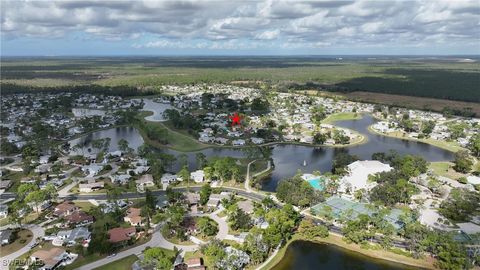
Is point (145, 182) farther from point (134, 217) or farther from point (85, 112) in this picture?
point (85, 112)

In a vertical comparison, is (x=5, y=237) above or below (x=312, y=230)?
below

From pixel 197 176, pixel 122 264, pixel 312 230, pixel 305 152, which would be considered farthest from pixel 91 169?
pixel 305 152

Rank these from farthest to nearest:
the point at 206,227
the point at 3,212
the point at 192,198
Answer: the point at 192,198
the point at 3,212
the point at 206,227

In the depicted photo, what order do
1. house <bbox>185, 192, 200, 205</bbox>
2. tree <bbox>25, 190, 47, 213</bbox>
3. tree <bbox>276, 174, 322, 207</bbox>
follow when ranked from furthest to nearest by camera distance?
house <bbox>185, 192, 200, 205</bbox> < tree <bbox>276, 174, 322, 207</bbox> < tree <bbox>25, 190, 47, 213</bbox>

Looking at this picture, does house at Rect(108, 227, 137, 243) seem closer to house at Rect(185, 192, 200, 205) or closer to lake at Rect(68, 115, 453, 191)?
house at Rect(185, 192, 200, 205)

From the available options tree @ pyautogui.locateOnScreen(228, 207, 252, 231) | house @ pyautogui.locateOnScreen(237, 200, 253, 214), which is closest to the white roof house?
house @ pyautogui.locateOnScreen(237, 200, 253, 214)

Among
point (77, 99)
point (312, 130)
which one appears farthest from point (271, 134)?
point (77, 99)

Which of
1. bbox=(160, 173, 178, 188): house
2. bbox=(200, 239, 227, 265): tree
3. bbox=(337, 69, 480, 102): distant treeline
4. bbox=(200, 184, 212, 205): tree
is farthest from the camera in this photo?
bbox=(337, 69, 480, 102): distant treeline
